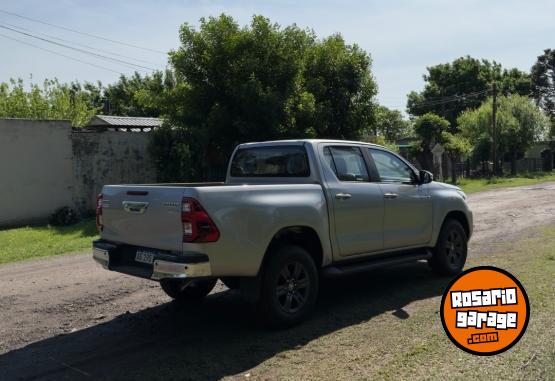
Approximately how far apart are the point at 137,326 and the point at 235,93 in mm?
13193

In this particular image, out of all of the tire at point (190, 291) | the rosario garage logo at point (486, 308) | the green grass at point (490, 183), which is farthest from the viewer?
the green grass at point (490, 183)

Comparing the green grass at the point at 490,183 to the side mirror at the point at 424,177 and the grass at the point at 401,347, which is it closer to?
the side mirror at the point at 424,177

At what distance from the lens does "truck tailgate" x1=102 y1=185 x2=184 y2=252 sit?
5.11 meters

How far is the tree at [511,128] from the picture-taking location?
4425 cm

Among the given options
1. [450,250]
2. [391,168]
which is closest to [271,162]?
[391,168]

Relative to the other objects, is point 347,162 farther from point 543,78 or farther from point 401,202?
point 543,78

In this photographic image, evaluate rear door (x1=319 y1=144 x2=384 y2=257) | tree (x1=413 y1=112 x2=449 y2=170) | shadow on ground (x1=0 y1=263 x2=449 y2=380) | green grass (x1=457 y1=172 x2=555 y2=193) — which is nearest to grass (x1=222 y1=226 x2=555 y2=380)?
shadow on ground (x1=0 y1=263 x2=449 y2=380)

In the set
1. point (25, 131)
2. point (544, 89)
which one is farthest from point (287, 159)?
point (544, 89)

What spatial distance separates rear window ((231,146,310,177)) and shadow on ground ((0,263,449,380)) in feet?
5.12

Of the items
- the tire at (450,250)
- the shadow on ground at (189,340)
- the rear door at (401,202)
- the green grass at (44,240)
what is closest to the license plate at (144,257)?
the shadow on ground at (189,340)

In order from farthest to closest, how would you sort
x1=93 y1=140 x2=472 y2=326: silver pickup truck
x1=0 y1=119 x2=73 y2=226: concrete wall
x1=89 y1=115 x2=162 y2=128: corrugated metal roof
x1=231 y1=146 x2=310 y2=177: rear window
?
x1=89 y1=115 x2=162 y2=128: corrugated metal roof
x1=0 y1=119 x2=73 y2=226: concrete wall
x1=231 y1=146 x2=310 y2=177: rear window
x1=93 y1=140 x2=472 y2=326: silver pickup truck

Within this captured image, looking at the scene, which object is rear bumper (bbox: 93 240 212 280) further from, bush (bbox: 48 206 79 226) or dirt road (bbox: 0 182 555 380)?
bush (bbox: 48 206 79 226)

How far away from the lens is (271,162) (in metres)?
6.75

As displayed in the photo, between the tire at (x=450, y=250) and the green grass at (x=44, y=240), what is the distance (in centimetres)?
807
